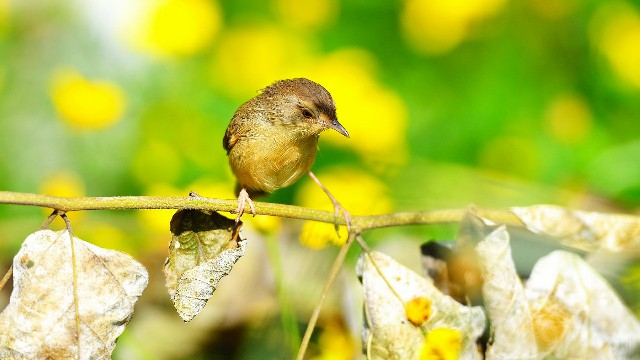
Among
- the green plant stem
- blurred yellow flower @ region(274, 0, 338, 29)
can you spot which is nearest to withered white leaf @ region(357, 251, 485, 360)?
the green plant stem

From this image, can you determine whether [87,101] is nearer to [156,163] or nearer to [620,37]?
[156,163]

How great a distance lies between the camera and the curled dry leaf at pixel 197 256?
1.89 m

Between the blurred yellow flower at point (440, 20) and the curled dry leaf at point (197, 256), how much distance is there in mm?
2130

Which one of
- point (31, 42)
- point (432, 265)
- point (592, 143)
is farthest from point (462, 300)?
point (31, 42)

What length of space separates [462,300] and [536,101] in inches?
72.4

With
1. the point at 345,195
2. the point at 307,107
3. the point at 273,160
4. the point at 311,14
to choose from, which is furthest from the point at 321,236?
the point at 311,14

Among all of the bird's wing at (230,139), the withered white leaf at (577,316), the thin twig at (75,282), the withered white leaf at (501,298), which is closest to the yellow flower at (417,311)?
the withered white leaf at (501,298)

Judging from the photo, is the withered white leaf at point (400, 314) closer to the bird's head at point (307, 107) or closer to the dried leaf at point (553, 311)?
the dried leaf at point (553, 311)

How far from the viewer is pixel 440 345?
7.06 feet

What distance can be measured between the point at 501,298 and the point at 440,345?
0.21m

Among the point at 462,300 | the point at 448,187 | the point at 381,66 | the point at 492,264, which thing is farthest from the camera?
the point at 381,66

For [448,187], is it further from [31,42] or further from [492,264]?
[31,42]

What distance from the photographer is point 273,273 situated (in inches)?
127

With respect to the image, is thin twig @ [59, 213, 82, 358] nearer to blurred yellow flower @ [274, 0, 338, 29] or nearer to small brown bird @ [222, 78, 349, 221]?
small brown bird @ [222, 78, 349, 221]
